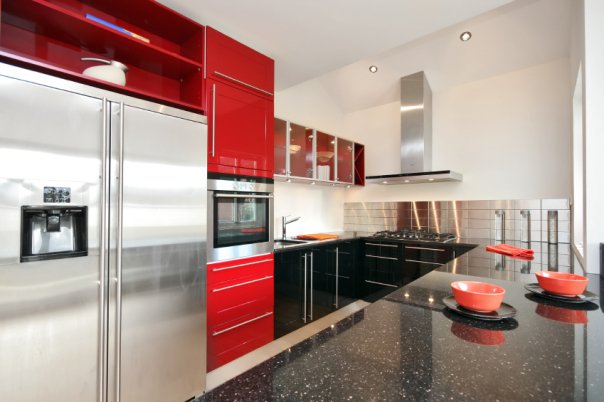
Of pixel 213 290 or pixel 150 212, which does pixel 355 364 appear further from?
pixel 213 290

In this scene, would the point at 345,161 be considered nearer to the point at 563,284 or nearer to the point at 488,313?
the point at 563,284

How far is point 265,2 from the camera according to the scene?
1.70 metres

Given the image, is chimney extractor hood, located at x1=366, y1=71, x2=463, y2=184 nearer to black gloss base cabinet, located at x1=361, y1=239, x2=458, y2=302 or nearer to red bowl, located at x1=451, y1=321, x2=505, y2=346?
black gloss base cabinet, located at x1=361, y1=239, x2=458, y2=302

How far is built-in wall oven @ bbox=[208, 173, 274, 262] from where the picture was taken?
1.92 m

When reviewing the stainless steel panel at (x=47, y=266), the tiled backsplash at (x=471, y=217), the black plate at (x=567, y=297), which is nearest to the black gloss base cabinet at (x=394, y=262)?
the tiled backsplash at (x=471, y=217)

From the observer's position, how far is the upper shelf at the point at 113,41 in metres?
1.41

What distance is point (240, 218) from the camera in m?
2.12

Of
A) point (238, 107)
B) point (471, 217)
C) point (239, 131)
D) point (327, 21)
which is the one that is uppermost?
point (327, 21)

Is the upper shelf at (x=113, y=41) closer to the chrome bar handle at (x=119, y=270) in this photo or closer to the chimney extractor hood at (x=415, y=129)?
the chrome bar handle at (x=119, y=270)

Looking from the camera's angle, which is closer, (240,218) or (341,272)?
(240,218)

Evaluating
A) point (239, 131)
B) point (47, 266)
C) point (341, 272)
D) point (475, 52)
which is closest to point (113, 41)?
point (239, 131)

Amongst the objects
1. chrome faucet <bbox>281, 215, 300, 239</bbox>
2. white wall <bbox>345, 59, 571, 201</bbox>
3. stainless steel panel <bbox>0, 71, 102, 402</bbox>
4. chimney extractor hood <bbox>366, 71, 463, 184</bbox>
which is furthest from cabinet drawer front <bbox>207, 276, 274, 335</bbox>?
white wall <bbox>345, 59, 571, 201</bbox>

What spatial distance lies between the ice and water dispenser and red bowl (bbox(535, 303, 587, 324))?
1.79 metres

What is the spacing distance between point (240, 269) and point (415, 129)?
2.82 m
